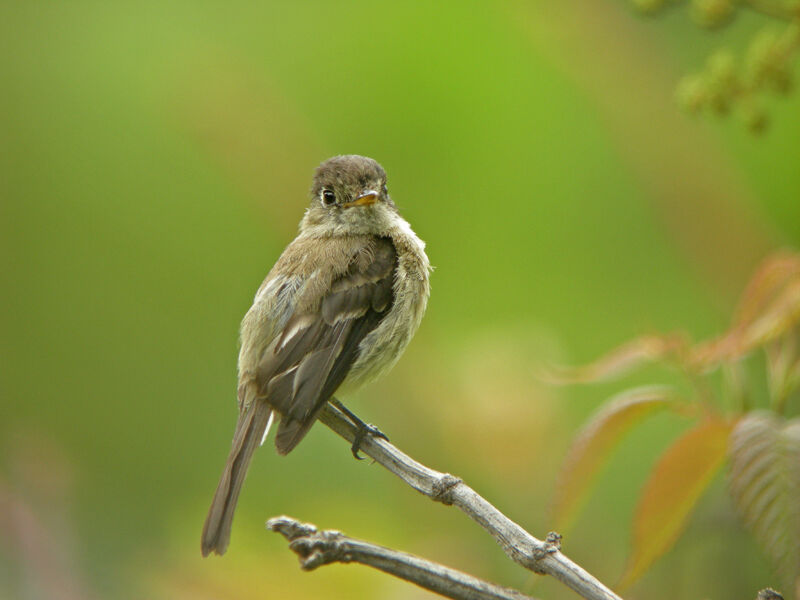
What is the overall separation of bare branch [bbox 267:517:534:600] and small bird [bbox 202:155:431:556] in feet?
3.23

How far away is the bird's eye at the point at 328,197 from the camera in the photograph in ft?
13.3

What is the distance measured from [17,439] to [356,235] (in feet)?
4.73

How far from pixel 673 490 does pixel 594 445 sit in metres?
0.19

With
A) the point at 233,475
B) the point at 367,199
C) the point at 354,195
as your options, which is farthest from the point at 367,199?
the point at 233,475

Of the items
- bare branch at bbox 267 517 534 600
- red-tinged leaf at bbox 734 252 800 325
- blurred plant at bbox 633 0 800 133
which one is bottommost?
bare branch at bbox 267 517 534 600

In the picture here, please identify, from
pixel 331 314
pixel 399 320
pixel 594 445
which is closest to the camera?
pixel 594 445

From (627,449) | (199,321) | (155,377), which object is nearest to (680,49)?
(627,449)

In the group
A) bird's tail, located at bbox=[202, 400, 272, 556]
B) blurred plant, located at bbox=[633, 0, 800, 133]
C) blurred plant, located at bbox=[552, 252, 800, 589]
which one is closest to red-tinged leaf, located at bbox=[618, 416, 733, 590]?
blurred plant, located at bbox=[552, 252, 800, 589]

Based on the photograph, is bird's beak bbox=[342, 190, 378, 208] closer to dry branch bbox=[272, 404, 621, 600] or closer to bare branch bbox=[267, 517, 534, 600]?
dry branch bbox=[272, 404, 621, 600]

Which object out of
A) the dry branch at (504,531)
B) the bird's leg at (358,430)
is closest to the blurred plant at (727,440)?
the dry branch at (504,531)

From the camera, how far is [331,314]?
3.35 metres

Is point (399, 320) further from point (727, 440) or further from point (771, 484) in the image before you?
point (771, 484)

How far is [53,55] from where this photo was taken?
4609 millimetres

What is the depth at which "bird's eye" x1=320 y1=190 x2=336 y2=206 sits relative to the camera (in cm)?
405
